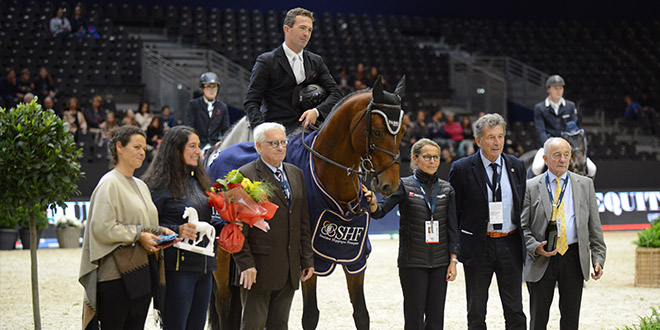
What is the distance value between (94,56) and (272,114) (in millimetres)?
13655

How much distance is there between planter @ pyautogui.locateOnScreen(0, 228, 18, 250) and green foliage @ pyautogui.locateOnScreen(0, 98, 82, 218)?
820 centimetres

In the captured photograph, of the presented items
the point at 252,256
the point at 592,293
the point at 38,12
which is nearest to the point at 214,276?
the point at 252,256

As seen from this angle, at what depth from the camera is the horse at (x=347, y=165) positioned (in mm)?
4777

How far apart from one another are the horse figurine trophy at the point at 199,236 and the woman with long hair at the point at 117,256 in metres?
0.18

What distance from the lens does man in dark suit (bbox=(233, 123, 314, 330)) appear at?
14.6 feet

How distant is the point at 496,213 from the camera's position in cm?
528

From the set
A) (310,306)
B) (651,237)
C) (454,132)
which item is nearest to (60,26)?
(454,132)

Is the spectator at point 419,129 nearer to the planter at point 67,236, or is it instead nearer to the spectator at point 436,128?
the spectator at point 436,128

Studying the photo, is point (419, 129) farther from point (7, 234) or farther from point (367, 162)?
point (367, 162)

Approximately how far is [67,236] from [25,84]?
14.3ft

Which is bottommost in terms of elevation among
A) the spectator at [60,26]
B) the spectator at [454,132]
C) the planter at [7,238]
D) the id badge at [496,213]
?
the planter at [7,238]

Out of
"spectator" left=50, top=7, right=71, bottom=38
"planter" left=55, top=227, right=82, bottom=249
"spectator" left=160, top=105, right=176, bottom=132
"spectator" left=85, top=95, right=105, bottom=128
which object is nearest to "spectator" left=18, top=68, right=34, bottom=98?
"spectator" left=85, top=95, right=105, bottom=128

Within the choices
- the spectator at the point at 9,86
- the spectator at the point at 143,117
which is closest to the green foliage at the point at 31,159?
the spectator at the point at 143,117

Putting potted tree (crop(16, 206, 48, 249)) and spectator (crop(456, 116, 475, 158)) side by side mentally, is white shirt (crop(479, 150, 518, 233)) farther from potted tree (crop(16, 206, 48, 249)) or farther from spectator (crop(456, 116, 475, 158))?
spectator (crop(456, 116, 475, 158))
